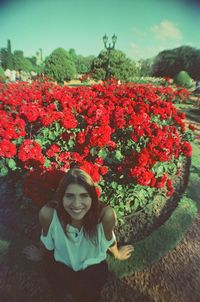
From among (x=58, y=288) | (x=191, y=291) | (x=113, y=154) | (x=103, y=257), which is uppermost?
(x=113, y=154)

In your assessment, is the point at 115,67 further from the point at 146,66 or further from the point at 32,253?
the point at 146,66

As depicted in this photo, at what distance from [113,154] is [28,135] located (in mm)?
1552

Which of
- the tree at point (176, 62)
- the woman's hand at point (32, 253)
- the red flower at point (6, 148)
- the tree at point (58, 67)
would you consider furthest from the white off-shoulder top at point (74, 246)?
the tree at point (176, 62)

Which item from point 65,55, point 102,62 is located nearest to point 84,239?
point 102,62

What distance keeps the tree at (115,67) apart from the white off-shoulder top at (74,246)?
19.9 m

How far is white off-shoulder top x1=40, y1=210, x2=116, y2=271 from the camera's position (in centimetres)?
238

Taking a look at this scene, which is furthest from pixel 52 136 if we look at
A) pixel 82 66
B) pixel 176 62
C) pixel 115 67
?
pixel 176 62

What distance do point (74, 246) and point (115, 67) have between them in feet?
68.4

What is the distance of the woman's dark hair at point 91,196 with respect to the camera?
2.19 metres

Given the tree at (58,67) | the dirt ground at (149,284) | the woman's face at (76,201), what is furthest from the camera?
the tree at (58,67)

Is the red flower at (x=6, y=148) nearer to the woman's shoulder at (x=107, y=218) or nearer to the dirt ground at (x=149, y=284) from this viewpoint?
the dirt ground at (x=149, y=284)

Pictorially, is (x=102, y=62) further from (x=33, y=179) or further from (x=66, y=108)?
(x=33, y=179)

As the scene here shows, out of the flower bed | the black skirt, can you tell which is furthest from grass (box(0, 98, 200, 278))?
the black skirt

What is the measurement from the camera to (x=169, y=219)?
12.6 feet
